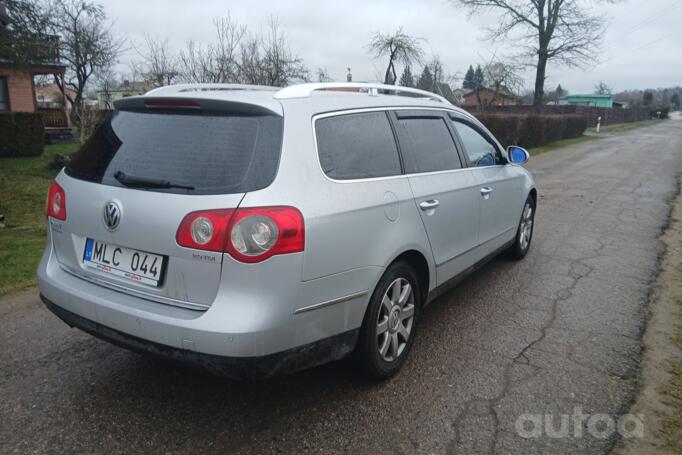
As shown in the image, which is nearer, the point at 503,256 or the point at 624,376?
the point at 624,376

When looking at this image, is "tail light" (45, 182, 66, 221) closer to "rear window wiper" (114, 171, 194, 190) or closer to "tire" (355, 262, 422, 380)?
"rear window wiper" (114, 171, 194, 190)

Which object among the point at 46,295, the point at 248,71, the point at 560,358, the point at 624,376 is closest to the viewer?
the point at 46,295

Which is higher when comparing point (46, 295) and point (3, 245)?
point (46, 295)

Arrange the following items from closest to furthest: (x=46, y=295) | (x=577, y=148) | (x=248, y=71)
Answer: (x=46, y=295), (x=248, y=71), (x=577, y=148)

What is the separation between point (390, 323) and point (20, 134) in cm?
1463

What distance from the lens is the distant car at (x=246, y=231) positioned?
2.31m

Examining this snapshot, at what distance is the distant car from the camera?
7.58 ft

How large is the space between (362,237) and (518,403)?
1.33 m

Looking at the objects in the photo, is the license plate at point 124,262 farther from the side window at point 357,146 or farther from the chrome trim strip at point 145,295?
the side window at point 357,146

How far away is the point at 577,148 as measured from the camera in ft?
75.4

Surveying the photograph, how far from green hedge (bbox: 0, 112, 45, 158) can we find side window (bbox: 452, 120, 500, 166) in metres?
13.9

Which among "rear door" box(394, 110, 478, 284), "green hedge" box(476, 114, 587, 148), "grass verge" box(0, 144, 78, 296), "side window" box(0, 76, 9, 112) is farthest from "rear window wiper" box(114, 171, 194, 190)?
"side window" box(0, 76, 9, 112)

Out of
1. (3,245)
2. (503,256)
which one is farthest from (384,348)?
(3,245)

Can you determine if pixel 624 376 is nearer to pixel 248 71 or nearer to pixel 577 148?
pixel 248 71
